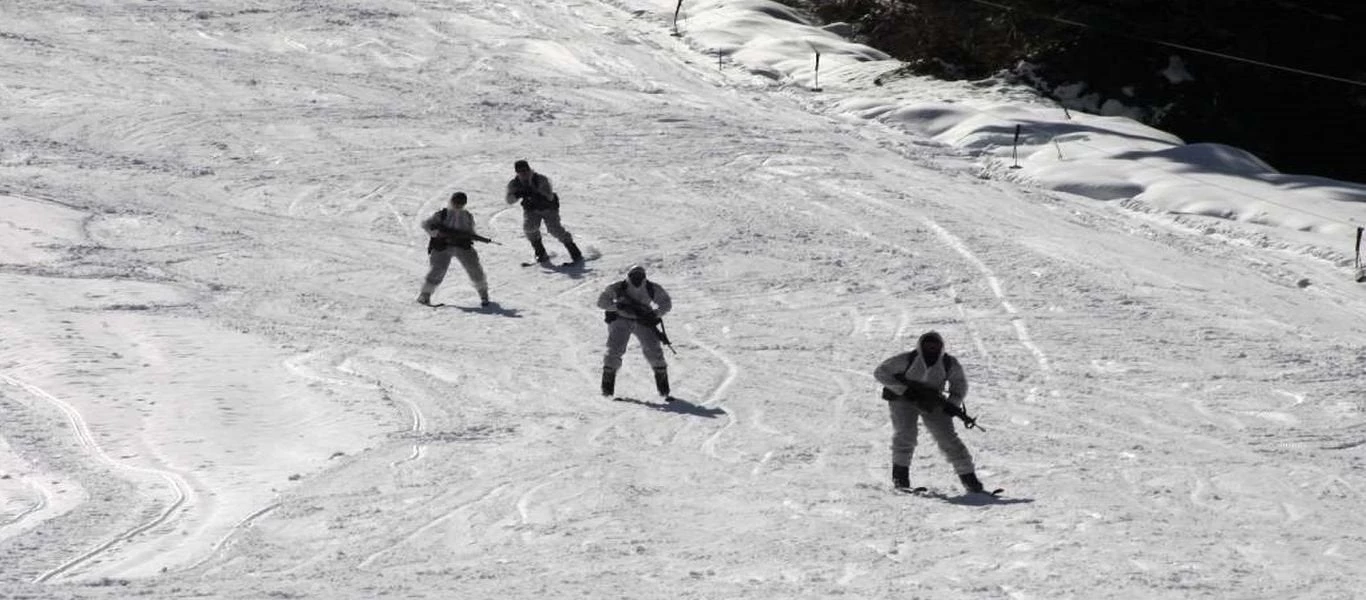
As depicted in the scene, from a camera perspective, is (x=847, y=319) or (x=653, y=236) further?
(x=653, y=236)

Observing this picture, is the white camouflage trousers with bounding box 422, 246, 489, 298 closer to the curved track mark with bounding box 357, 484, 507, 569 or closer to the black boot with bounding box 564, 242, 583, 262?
the black boot with bounding box 564, 242, 583, 262

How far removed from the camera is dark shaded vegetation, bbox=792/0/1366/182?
31.9 meters

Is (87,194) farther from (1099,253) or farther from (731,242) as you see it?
(1099,253)

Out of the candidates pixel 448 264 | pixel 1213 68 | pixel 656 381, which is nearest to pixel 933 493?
pixel 656 381

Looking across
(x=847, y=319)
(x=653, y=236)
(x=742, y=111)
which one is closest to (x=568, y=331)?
(x=847, y=319)

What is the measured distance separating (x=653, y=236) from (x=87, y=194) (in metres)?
8.27

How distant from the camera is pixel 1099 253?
75.9 feet

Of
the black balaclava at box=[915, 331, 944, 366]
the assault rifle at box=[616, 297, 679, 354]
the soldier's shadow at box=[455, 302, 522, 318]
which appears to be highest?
the black balaclava at box=[915, 331, 944, 366]

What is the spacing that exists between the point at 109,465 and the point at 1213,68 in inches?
958

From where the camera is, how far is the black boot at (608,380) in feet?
54.8

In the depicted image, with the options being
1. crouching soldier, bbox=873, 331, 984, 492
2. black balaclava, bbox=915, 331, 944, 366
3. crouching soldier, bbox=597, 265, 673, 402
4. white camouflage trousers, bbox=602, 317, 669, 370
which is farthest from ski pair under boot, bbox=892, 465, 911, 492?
white camouflage trousers, bbox=602, 317, 669, 370

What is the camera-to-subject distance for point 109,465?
13.3 m

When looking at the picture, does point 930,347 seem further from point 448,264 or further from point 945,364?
point 448,264

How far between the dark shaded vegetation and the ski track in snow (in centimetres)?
2167
